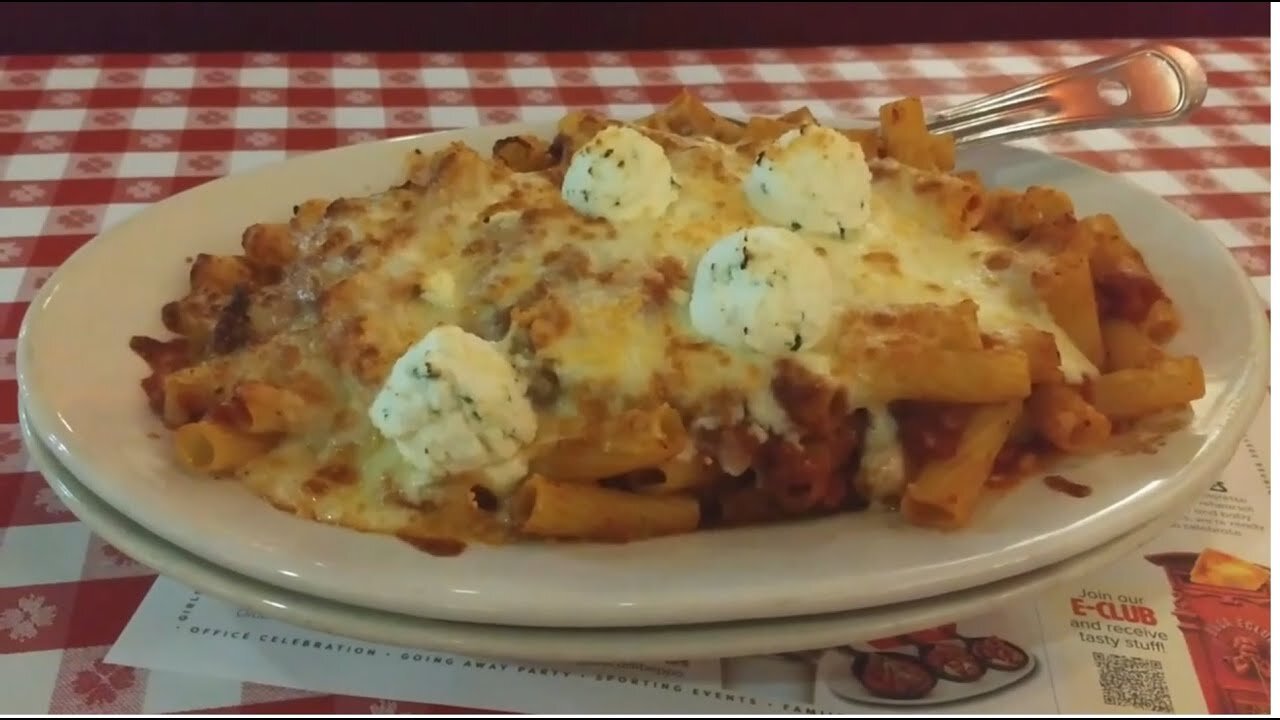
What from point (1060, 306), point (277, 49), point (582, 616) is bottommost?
point (277, 49)

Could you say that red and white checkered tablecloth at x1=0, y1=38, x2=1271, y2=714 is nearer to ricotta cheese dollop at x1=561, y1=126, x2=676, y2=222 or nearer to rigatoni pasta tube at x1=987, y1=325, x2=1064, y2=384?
ricotta cheese dollop at x1=561, y1=126, x2=676, y2=222

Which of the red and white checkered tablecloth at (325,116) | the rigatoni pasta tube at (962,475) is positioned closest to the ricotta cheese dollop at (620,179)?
the rigatoni pasta tube at (962,475)

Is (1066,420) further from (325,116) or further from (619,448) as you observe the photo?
(325,116)

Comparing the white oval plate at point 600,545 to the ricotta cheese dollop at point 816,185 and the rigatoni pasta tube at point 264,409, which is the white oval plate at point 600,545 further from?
the ricotta cheese dollop at point 816,185

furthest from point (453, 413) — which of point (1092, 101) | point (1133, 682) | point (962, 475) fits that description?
point (1092, 101)

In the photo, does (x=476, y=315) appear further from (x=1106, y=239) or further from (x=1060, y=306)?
(x=1106, y=239)

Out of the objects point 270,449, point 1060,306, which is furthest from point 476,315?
point 1060,306

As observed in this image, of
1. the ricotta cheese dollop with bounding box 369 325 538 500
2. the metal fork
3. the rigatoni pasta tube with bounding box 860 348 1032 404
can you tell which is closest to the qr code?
the rigatoni pasta tube with bounding box 860 348 1032 404
